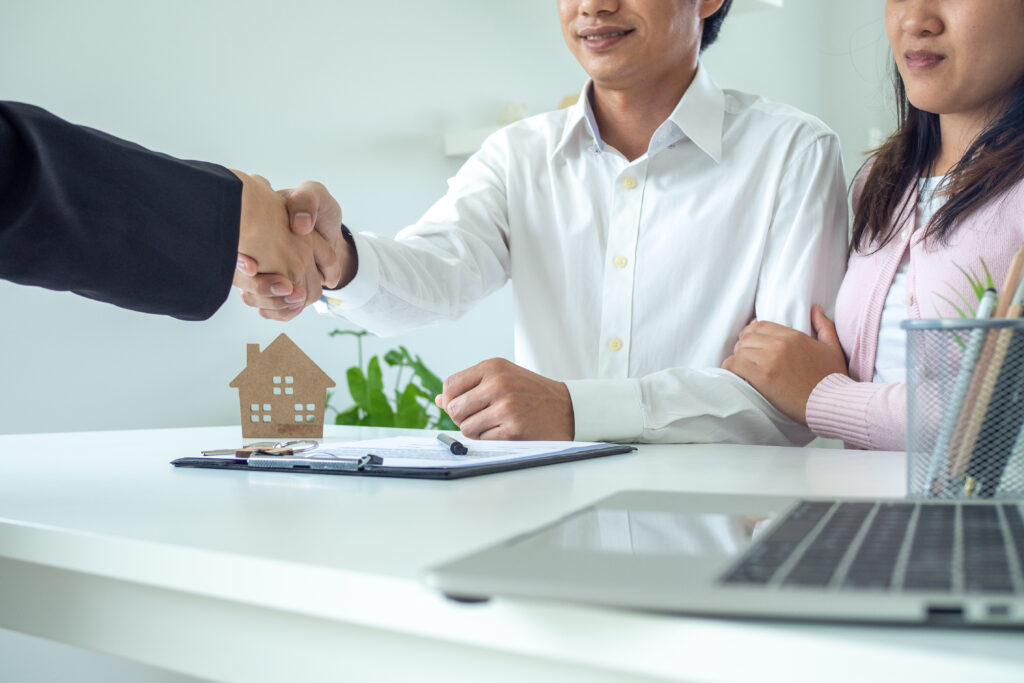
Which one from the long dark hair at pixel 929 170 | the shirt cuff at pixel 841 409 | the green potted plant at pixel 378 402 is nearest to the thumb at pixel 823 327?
the long dark hair at pixel 929 170

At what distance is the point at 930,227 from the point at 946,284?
0.29 ft

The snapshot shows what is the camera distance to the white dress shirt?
1498 millimetres

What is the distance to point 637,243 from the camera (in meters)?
1.60

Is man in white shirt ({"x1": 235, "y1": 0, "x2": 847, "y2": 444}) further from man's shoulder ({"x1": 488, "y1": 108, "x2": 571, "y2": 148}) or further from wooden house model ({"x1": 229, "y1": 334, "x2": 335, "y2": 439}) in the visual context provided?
wooden house model ({"x1": 229, "y1": 334, "x2": 335, "y2": 439})

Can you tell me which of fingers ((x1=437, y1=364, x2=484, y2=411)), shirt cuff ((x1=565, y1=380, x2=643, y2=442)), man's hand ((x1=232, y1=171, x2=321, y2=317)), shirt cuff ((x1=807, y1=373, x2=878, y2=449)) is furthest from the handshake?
shirt cuff ((x1=807, y1=373, x2=878, y2=449))

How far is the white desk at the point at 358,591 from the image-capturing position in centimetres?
36

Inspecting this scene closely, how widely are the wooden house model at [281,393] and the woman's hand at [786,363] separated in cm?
57

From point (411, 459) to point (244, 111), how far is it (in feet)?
6.30

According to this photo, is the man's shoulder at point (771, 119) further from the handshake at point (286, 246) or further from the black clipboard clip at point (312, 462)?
the black clipboard clip at point (312, 462)

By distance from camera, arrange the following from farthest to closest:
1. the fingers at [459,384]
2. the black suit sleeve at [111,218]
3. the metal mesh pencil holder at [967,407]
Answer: the fingers at [459,384]
the black suit sleeve at [111,218]
the metal mesh pencil holder at [967,407]

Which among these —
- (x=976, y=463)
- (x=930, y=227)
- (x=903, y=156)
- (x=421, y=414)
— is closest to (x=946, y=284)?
(x=930, y=227)

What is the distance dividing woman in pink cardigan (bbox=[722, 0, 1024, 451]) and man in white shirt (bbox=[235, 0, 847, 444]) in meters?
0.11

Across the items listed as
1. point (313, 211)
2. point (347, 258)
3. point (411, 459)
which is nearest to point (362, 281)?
point (347, 258)

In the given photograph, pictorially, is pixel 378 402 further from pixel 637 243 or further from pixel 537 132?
pixel 637 243
